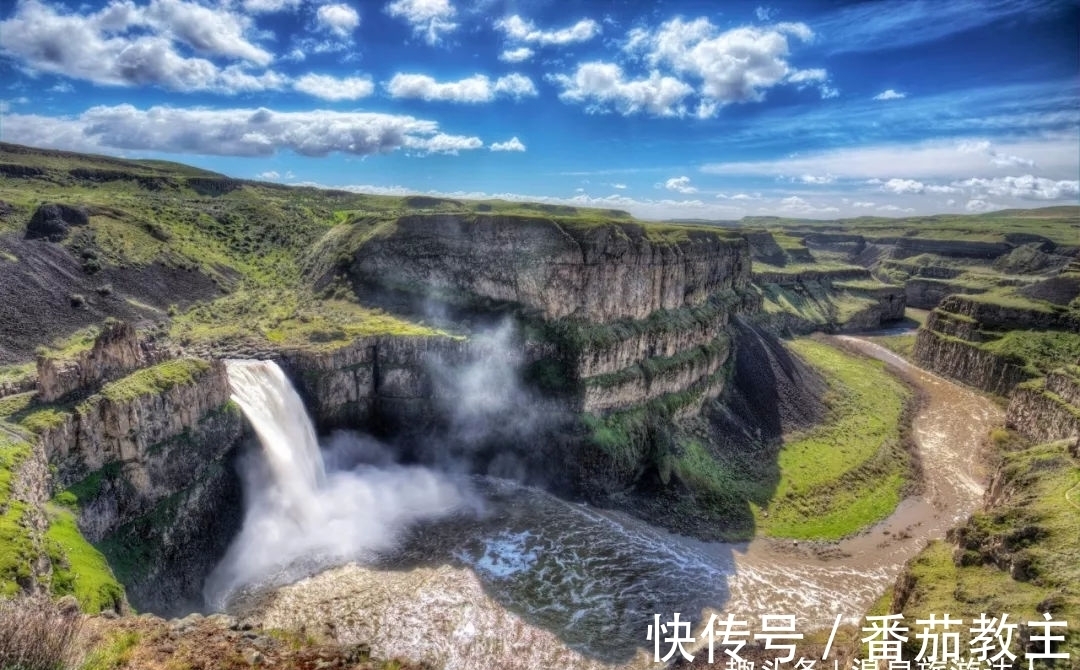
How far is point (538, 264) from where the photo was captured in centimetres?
4828

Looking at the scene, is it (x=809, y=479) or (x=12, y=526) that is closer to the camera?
(x=12, y=526)

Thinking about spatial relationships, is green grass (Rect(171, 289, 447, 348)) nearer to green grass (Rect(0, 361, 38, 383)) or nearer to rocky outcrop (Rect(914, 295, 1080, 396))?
green grass (Rect(0, 361, 38, 383))

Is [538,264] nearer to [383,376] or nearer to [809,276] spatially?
[383,376]

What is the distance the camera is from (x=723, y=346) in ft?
192

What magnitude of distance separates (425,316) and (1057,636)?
141 ft

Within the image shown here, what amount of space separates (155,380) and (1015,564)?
39691 millimetres

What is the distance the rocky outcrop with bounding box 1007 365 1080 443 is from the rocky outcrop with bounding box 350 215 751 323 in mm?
32351

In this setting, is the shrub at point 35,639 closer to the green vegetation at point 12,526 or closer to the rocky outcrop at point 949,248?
the green vegetation at point 12,526

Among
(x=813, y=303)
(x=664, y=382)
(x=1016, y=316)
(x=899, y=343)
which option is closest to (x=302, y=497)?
(x=664, y=382)

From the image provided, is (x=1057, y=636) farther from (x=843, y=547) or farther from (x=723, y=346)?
(x=723, y=346)

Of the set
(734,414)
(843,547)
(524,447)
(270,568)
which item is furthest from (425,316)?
Answer: (843,547)

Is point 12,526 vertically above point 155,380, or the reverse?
point 155,380

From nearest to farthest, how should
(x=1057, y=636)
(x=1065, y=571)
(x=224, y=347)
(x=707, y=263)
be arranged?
1. (x=1057, y=636)
2. (x=1065, y=571)
3. (x=224, y=347)
4. (x=707, y=263)

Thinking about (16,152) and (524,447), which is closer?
(524,447)
